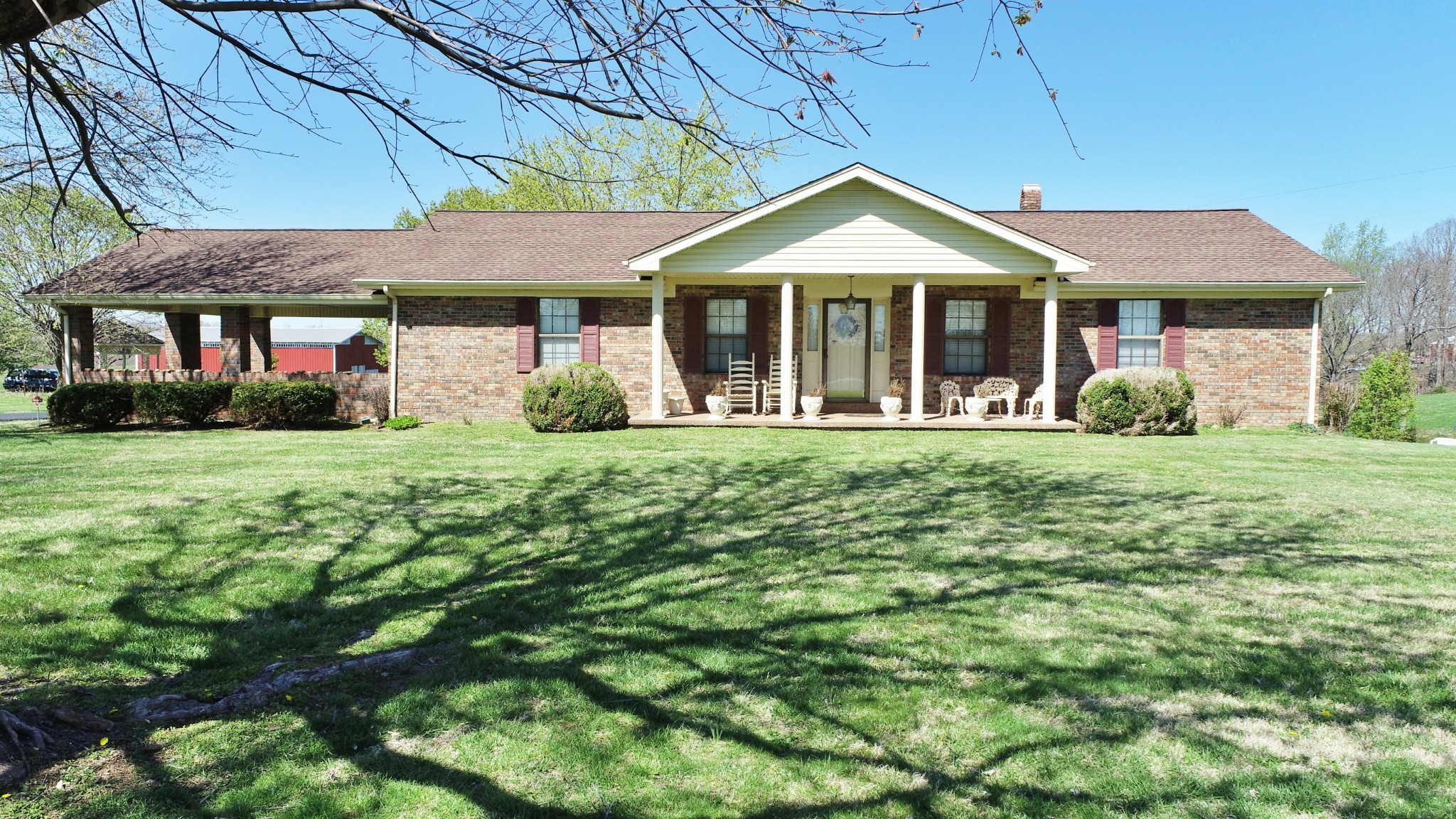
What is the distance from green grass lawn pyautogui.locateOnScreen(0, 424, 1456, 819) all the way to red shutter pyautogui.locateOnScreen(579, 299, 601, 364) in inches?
306

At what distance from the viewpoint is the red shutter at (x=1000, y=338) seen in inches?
642

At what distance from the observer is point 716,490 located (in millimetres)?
8562

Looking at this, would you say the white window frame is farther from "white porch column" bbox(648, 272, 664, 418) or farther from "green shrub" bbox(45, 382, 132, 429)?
"green shrub" bbox(45, 382, 132, 429)

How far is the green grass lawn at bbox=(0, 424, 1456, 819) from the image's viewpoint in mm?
2898

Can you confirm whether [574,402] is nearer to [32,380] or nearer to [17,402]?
[17,402]

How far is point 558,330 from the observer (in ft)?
54.9

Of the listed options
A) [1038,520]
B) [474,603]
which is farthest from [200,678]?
[1038,520]

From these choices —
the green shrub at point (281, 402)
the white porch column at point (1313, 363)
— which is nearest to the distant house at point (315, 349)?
the green shrub at point (281, 402)

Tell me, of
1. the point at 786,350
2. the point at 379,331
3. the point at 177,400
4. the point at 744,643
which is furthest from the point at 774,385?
the point at 379,331

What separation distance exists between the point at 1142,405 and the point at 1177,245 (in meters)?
5.85

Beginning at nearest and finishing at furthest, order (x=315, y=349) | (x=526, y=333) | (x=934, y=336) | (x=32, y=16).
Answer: (x=32, y=16), (x=526, y=333), (x=934, y=336), (x=315, y=349)

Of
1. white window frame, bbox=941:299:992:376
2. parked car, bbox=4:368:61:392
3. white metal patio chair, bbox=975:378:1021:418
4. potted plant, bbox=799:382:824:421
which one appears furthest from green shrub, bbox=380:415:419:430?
parked car, bbox=4:368:61:392

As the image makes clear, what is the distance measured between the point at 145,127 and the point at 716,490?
5.71 meters

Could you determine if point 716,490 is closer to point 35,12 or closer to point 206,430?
point 35,12
